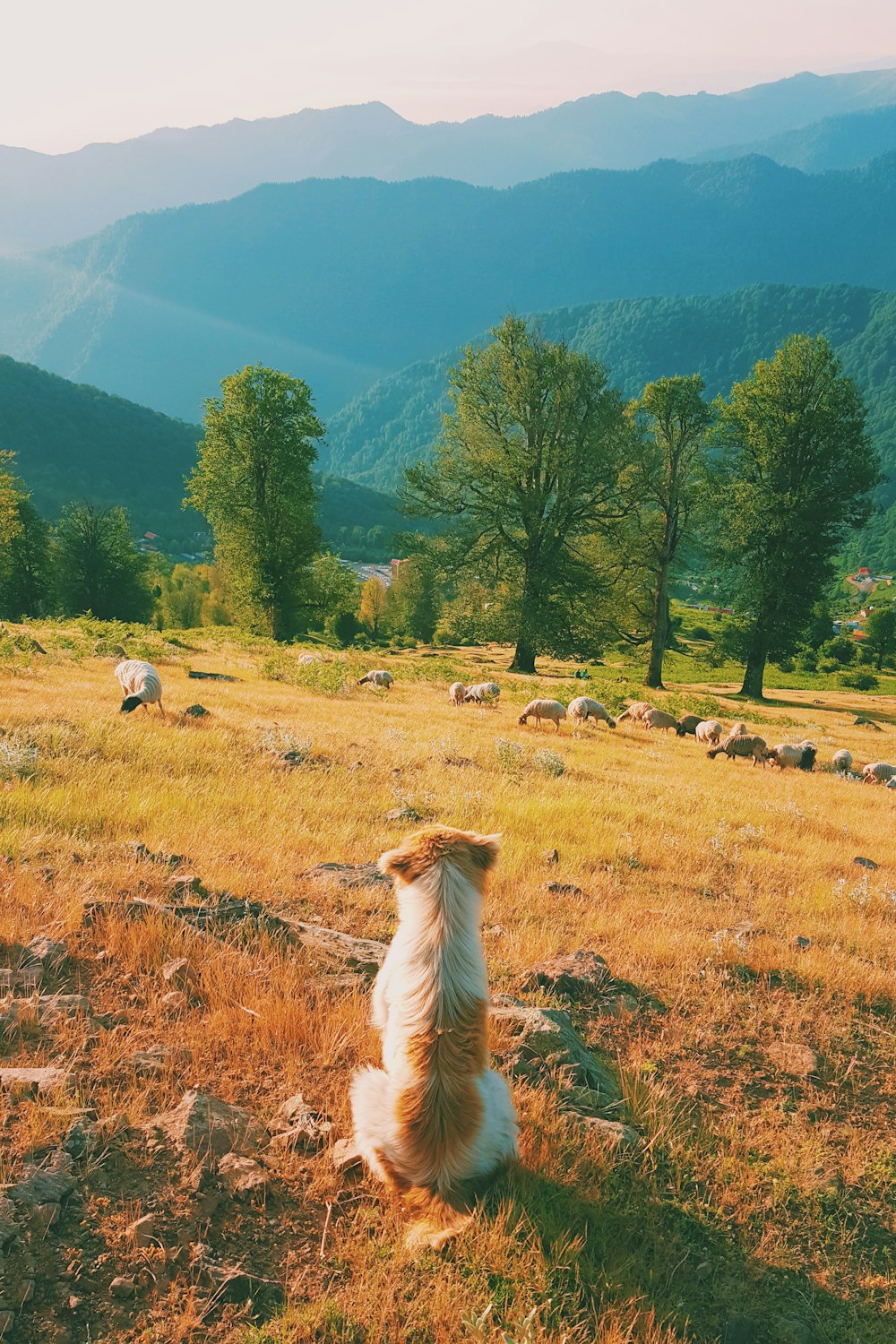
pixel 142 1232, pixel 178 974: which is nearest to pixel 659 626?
pixel 178 974

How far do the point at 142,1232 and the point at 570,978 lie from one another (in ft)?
10.8

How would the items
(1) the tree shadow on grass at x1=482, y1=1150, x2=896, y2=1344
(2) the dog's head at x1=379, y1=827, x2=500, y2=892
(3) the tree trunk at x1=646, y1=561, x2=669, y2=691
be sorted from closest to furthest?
(1) the tree shadow on grass at x1=482, y1=1150, x2=896, y2=1344, (2) the dog's head at x1=379, y1=827, x2=500, y2=892, (3) the tree trunk at x1=646, y1=561, x2=669, y2=691

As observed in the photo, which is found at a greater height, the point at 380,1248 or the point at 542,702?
the point at 542,702

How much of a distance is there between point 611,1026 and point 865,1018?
2.33 m

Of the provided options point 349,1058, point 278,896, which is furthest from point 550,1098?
point 278,896

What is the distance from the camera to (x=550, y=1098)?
391cm

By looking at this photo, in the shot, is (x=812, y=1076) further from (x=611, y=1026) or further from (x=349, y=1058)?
(x=349, y=1058)

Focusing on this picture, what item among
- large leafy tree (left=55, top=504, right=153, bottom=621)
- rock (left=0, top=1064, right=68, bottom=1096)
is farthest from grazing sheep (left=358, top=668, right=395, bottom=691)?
large leafy tree (left=55, top=504, right=153, bottom=621)

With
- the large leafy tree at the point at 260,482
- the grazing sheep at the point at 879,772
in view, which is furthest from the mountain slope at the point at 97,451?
the grazing sheep at the point at 879,772

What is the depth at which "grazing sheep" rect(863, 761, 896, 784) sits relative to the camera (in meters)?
21.4

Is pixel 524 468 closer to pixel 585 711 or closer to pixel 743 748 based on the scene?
pixel 585 711

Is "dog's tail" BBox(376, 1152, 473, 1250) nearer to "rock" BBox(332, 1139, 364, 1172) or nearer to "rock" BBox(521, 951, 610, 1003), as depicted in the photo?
"rock" BBox(332, 1139, 364, 1172)

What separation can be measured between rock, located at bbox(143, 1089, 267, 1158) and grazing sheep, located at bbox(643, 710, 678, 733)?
76.8ft

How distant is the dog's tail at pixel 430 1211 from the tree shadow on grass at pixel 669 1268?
14 centimetres
